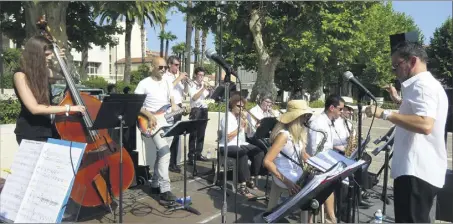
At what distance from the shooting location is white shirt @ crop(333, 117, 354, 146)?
18.0 feet

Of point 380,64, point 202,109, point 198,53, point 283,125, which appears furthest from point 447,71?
point 283,125

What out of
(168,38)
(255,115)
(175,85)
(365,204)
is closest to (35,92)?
(175,85)

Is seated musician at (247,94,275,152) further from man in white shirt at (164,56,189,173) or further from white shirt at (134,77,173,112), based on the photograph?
white shirt at (134,77,173,112)

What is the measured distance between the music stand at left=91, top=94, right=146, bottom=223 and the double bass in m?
0.28

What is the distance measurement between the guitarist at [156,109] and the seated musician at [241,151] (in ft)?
2.93

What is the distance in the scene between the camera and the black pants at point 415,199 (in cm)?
296

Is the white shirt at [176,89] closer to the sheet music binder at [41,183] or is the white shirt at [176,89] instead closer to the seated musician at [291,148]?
the seated musician at [291,148]

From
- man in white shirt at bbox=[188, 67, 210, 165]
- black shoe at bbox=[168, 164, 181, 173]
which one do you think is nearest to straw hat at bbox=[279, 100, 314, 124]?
black shoe at bbox=[168, 164, 181, 173]

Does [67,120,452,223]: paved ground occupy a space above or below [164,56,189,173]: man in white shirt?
below

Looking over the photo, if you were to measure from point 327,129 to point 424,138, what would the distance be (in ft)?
6.37

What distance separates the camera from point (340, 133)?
559 cm

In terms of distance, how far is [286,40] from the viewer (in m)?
17.9

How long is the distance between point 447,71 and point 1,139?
30994 millimetres

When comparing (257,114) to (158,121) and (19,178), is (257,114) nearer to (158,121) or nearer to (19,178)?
(158,121)
